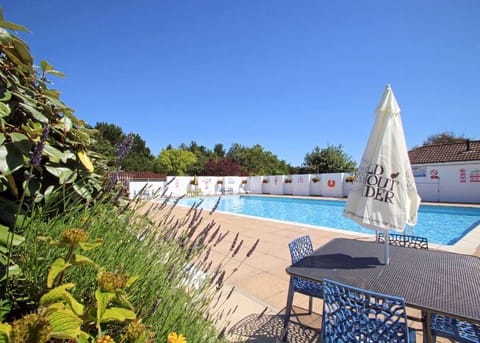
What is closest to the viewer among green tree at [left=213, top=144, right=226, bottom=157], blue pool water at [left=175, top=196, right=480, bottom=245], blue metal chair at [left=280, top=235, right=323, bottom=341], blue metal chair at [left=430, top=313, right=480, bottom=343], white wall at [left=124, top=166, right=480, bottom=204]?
blue metal chair at [left=430, top=313, right=480, bottom=343]

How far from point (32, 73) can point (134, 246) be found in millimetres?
986

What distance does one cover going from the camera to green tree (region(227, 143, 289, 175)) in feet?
126

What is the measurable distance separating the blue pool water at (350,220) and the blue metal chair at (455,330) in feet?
14.6

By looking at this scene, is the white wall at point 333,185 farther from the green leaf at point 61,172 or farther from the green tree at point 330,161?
the green leaf at point 61,172

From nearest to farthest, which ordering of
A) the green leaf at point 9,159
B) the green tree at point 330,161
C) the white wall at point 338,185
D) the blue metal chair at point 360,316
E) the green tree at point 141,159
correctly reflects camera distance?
the green leaf at point 9,159 < the blue metal chair at point 360,316 < the white wall at point 338,185 < the green tree at point 330,161 < the green tree at point 141,159

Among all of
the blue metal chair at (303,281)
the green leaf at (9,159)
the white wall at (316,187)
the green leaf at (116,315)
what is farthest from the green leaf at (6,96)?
the white wall at (316,187)

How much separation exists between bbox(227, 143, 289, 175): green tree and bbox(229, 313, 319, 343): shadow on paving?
34.5 m

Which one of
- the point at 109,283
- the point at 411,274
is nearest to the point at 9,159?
the point at 109,283

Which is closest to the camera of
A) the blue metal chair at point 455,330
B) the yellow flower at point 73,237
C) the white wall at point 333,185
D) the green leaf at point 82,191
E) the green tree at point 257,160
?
the yellow flower at point 73,237

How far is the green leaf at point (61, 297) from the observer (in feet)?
1.99

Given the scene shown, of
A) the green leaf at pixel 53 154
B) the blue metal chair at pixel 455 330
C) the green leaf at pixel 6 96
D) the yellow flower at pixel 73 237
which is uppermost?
the green leaf at pixel 6 96

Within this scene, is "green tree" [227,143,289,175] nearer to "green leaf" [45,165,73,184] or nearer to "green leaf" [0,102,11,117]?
"green leaf" [45,165,73,184]

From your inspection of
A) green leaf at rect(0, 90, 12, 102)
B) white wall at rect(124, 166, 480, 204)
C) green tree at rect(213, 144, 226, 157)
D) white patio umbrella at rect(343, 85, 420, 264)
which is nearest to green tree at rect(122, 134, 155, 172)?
white wall at rect(124, 166, 480, 204)

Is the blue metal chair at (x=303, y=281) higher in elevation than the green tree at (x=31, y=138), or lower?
lower
